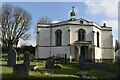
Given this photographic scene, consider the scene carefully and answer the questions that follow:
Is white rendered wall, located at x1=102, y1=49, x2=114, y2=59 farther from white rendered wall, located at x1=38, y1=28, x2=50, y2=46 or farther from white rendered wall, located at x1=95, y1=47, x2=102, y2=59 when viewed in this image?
white rendered wall, located at x1=38, y1=28, x2=50, y2=46

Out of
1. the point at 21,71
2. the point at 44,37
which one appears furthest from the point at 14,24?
the point at 21,71

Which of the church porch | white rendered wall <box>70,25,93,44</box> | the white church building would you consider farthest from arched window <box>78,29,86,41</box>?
the church porch

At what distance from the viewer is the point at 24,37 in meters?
56.4

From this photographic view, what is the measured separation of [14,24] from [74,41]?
16.2 metres

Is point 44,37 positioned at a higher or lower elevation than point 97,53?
higher

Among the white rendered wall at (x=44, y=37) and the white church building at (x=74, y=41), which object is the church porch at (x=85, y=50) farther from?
the white rendered wall at (x=44, y=37)

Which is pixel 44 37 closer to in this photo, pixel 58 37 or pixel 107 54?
pixel 58 37

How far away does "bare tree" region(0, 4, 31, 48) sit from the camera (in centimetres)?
5309

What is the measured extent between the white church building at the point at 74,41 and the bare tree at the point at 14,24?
283 inches

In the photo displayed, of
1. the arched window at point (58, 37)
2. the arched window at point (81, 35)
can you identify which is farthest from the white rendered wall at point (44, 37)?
the arched window at point (81, 35)

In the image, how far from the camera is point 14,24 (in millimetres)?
54625

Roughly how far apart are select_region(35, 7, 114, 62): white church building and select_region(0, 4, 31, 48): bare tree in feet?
23.6

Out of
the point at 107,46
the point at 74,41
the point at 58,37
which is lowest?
the point at 107,46

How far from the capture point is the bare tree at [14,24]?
5309cm
